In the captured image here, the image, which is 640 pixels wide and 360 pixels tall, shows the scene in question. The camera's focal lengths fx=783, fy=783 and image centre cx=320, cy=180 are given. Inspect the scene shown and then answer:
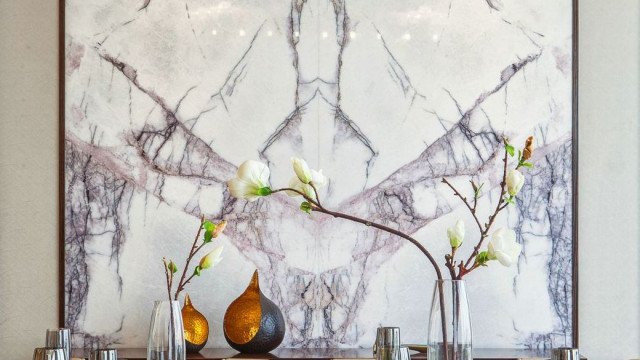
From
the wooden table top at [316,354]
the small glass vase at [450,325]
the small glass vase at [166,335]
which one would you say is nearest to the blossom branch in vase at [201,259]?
the wooden table top at [316,354]

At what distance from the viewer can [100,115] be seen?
2752mm

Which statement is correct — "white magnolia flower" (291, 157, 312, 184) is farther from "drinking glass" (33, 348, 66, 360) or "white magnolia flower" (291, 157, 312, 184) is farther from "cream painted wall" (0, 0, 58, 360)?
"cream painted wall" (0, 0, 58, 360)

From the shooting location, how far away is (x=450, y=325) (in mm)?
1420

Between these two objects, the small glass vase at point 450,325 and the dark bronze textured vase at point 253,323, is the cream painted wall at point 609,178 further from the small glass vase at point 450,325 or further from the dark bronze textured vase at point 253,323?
the small glass vase at point 450,325

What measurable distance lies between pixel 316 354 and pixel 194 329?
1.35 ft

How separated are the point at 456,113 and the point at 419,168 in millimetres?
237

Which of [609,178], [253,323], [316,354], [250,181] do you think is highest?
[609,178]

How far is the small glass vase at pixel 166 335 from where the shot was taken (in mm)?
1600

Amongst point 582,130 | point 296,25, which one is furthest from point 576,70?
point 296,25

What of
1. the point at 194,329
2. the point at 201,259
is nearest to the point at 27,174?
the point at 201,259

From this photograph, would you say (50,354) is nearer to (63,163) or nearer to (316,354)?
(316,354)

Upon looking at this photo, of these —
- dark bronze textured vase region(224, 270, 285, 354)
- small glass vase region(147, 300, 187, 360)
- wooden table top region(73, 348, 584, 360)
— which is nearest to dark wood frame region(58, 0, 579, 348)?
wooden table top region(73, 348, 584, 360)

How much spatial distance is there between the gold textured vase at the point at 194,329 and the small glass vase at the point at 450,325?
123cm

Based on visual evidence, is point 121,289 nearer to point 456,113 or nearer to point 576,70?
point 456,113
